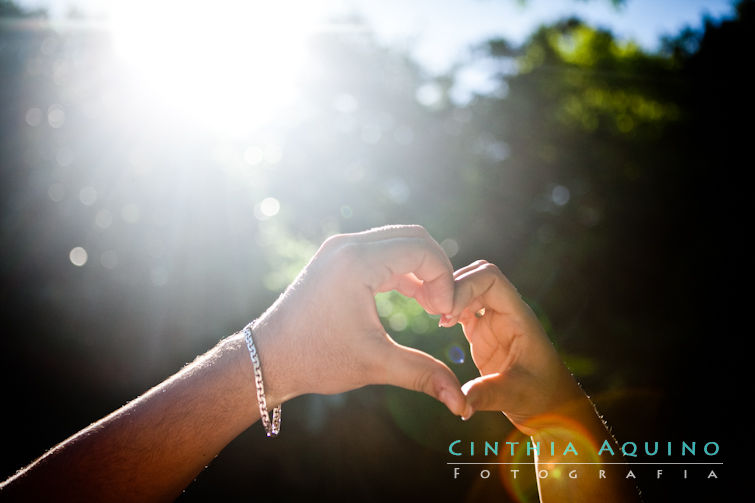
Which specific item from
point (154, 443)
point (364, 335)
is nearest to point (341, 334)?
point (364, 335)

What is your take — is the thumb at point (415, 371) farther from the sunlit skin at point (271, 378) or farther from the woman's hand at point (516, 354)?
the woman's hand at point (516, 354)

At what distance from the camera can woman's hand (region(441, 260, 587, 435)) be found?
6.35 ft

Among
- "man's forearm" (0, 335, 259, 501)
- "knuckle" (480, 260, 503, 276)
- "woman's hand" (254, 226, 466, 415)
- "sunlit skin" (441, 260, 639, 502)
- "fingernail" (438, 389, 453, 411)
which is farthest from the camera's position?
"knuckle" (480, 260, 503, 276)

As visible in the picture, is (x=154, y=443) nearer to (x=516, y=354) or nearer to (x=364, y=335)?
(x=364, y=335)

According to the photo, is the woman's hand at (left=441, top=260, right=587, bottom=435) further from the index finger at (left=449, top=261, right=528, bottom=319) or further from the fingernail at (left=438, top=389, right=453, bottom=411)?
the fingernail at (left=438, top=389, right=453, bottom=411)

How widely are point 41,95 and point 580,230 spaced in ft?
49.2

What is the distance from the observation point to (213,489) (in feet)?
20.1

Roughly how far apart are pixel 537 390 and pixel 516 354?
0.19 meters

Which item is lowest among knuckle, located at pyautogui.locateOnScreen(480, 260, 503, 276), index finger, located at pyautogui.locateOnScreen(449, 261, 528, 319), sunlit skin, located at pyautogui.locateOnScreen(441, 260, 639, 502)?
sunlit skin, located at pyautogui.locateOnScreen(441, 260, 639, 502)

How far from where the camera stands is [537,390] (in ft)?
6.41

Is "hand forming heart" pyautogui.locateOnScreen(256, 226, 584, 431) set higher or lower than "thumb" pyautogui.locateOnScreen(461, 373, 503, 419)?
higher

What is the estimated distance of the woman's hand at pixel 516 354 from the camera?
194cm

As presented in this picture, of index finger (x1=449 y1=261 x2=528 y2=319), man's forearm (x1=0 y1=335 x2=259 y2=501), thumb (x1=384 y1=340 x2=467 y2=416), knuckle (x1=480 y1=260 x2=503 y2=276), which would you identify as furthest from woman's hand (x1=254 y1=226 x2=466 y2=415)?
knuckle (x1=480 y1=260 x2=503 y2=276)

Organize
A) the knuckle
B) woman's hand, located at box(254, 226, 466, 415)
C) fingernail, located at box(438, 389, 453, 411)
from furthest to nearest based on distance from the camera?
the knuckle
woman's hand, located at box(254, 226, 466, 415)
fingernail, located at box(438, 389, 453, 411)
